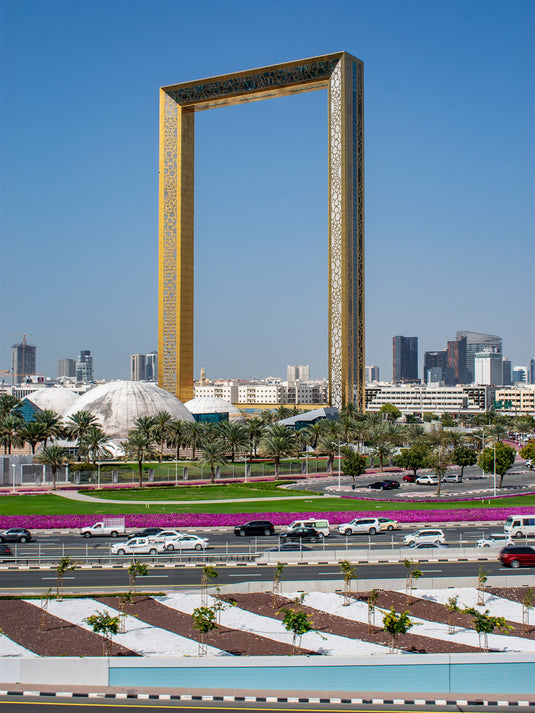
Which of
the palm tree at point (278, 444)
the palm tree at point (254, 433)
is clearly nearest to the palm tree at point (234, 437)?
the palm tree at point (278, 444)

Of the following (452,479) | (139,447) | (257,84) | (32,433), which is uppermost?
(257,84)

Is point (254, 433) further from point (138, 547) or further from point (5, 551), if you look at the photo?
point (5, 551)

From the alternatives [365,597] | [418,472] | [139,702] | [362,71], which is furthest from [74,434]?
[362,71]

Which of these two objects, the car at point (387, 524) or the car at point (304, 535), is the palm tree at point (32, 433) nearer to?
the car at point (304, 535)

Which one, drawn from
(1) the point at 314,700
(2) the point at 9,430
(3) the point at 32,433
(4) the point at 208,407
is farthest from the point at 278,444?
(4) the point at 208,407

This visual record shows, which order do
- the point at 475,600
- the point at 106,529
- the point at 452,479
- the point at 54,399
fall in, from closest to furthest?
the point at 475,600 < the point at 106,529 < the point at 452,479 < the point at 54,399

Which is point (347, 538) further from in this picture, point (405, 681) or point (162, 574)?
point (405, 681)

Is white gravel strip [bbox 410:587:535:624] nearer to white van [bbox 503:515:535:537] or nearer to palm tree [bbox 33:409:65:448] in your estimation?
white van [bbox 503:515:535:537]
